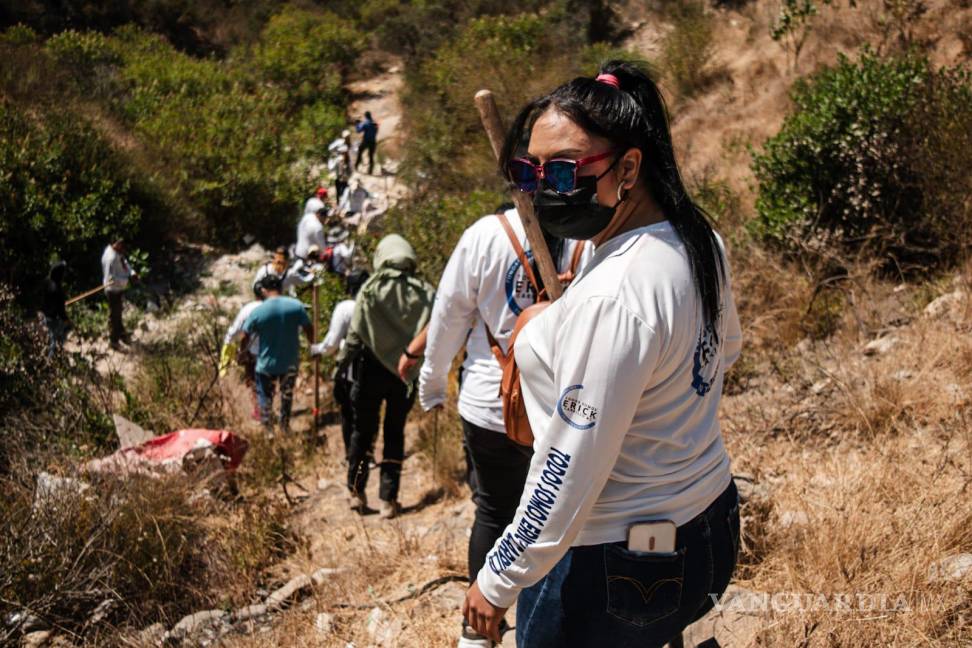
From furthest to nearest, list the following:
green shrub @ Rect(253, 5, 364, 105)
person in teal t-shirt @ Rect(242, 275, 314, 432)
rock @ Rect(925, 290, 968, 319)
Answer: green shrub @ Rect(253, 5, 364, 105) → person in teal t-shirt @ Rect(242, 275, 314, 432) → rock @ Rect(925, 290, 968, 319)

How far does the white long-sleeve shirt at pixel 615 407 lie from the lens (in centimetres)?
136

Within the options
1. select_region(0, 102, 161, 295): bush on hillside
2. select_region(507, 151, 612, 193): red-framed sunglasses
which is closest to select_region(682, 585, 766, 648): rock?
select_region(507, 151, 612, 193): red-framed sunglasses

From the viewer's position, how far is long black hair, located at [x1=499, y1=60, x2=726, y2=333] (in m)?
1.53

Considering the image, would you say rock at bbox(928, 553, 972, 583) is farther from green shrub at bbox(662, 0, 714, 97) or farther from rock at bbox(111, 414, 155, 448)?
green shrub at bbox(662, 0, 714, 97)

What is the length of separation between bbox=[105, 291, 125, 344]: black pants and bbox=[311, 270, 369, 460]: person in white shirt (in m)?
5.91

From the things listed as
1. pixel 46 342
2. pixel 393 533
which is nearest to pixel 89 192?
pixel 46 342

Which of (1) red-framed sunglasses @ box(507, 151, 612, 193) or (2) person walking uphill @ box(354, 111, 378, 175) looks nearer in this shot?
(1) red-framed sunglasses @ box(507, 151, 612, 193)

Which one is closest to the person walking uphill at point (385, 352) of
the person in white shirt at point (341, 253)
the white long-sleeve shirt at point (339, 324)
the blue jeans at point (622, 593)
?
the white long-sleeve shirt at point (339, 324)

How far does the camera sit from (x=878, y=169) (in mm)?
6645

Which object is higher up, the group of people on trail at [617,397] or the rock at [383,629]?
the group of people on trail at [617,397]

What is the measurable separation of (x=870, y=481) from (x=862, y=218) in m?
4.14

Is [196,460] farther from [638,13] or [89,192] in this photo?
[638,13]

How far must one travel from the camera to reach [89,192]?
1418cm

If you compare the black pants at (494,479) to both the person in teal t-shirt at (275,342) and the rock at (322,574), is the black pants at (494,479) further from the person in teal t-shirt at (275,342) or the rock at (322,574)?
the person in teal t-shirt at (275,342)
